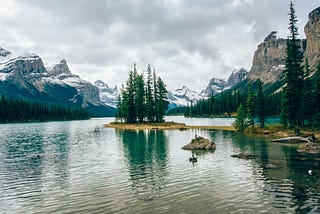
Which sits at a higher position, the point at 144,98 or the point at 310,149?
the point at 144,98

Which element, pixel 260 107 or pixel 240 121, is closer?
pixel 260 107

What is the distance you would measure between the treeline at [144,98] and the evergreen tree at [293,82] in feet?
209

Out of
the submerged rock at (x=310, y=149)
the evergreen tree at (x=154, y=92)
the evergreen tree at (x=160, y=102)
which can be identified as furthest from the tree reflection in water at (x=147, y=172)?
the evergreen tree at (x=154, y=92)

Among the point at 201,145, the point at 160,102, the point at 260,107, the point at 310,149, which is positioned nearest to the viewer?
the point at 310,149

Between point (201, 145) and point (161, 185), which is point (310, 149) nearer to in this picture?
point (201, 145)

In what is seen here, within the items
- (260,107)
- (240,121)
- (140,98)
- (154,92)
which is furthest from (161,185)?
(154,92)

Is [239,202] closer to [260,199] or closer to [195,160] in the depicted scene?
[260,199]

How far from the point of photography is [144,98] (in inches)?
5148

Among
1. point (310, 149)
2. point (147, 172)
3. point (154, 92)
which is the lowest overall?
point (147, 172)

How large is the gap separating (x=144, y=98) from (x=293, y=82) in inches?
2809

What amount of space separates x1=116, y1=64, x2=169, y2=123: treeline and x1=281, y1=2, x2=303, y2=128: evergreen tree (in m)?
63.6

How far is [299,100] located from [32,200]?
6908 cm

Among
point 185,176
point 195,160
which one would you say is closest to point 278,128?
point 195,160

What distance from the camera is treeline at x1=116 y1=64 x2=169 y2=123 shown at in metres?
128
